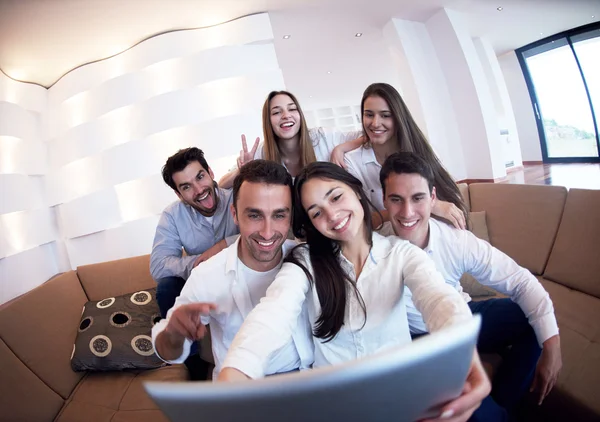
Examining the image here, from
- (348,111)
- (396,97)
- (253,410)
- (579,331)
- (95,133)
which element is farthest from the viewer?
(348,111)

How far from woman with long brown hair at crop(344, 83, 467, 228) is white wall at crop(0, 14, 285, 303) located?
2409mm

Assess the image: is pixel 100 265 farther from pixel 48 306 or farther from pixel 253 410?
pixel 253 410

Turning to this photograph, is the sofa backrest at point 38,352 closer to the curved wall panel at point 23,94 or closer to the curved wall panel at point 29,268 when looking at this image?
the curved wall panel at point 29,268

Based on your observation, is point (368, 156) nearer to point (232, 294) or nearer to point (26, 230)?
point (232, 294)

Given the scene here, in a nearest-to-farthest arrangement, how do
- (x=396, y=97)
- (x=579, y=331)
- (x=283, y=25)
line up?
(x=579, y=331)
(x=396, y=97)
(x=283, y=25)

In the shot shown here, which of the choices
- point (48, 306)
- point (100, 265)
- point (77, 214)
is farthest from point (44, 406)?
point (77, 214)

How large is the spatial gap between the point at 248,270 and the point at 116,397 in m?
1.01

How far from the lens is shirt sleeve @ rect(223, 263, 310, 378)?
0.65 meters

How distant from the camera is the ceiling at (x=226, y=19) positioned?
3.04 m

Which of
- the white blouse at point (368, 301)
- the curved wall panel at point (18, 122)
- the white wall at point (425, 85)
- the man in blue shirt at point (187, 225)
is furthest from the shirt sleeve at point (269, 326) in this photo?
the curved wall panel at point (18, 122)

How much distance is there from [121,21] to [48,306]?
10.9ft

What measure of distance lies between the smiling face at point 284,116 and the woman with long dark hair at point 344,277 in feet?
2.54

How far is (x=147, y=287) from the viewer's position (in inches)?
71.8

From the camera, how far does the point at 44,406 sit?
1.31 metres
